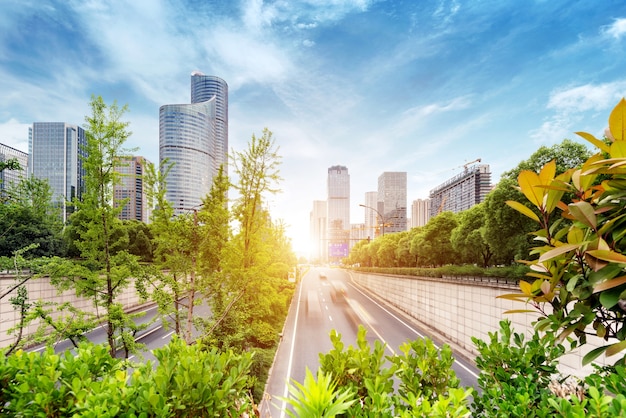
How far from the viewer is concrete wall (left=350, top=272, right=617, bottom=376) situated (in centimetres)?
1089

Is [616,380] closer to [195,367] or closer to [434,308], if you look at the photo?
[195,367]

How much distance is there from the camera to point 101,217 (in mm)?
9102

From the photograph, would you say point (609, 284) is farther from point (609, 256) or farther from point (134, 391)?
point (134, 391)

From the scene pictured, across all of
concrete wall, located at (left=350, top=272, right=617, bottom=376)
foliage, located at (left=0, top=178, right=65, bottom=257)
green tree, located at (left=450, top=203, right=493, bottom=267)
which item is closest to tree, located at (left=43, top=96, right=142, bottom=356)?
foliage, located at (left=0, top=178, right=65, bottom=257)

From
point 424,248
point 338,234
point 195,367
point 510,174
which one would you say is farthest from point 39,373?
point 338,234

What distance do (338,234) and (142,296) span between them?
562 feet

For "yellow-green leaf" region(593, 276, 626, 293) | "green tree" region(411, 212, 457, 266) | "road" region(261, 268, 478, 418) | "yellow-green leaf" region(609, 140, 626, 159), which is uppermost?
"yellow-green leaf" region(609, 140, 626, 159)

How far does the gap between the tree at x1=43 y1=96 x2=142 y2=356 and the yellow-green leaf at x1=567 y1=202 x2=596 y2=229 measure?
10.7 meters

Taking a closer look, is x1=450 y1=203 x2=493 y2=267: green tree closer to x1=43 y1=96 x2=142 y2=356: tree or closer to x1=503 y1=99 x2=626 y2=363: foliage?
x1=503 y1=99 x2=626 y2=363: foliage

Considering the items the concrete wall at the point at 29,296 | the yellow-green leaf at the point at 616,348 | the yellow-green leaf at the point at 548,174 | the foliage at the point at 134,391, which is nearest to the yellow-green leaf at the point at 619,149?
the yellow-green leaf at the point at 548,174

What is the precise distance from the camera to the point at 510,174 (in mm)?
16578

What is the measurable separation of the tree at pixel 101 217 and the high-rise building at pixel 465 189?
10949cm

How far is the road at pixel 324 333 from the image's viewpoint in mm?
13220

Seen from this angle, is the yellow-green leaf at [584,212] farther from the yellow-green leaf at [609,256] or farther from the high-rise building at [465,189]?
the high-rise building at [465,189]
